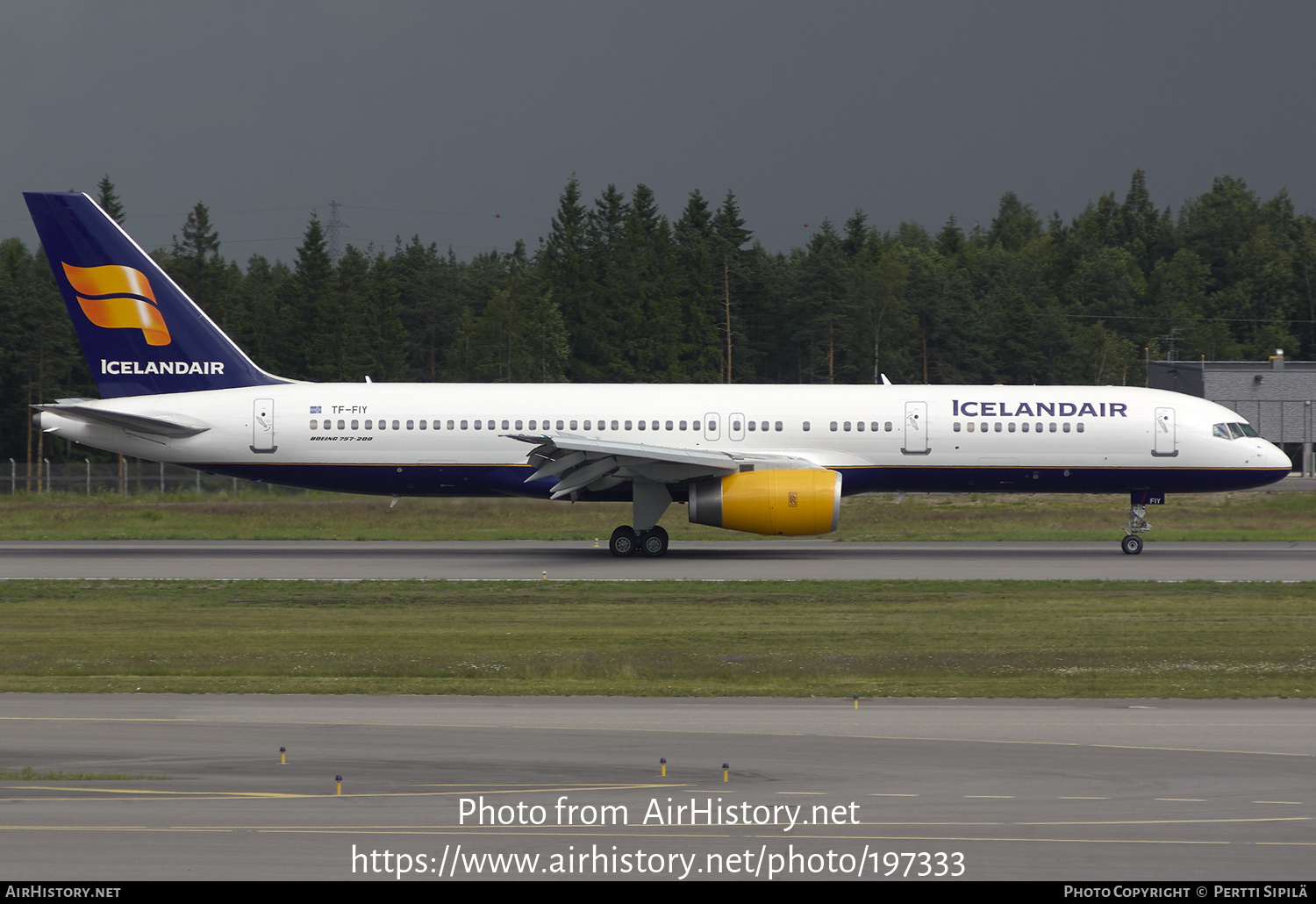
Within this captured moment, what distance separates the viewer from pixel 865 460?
29625 millimetres

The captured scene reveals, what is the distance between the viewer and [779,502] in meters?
27.3

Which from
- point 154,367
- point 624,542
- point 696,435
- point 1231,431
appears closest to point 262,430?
point 154,367

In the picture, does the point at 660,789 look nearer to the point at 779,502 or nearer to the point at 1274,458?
the point at 779,502

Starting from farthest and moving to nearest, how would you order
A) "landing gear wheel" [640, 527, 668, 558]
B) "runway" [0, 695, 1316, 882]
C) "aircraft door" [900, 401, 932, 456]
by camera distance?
"aircraft door" [900, 401, 932, 456], "landing gear wheel" [640, 527, 668, 558], "runway" [0, 695, 1316, 882]

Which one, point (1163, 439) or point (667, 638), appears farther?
point (1163, 439)

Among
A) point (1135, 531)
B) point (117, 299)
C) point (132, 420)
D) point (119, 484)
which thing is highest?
point (117, 299)

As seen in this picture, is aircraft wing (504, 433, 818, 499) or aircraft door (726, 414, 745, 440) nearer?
aircraft wing (504, 433, 818, 499)

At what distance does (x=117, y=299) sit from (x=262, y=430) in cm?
491

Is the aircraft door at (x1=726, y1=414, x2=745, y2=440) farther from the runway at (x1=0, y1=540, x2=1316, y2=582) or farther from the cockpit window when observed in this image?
the cockpit window

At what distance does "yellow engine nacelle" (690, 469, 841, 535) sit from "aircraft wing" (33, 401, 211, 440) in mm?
12357

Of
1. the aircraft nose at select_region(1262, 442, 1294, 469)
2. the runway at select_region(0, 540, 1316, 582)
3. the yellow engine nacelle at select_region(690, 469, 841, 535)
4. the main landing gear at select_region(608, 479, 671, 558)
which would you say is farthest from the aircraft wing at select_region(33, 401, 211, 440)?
the aircraft nose at select_region(1262, 442, 1294, 469)

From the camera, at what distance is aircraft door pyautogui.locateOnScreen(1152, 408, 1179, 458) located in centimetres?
2997

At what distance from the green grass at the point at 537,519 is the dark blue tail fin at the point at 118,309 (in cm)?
569
